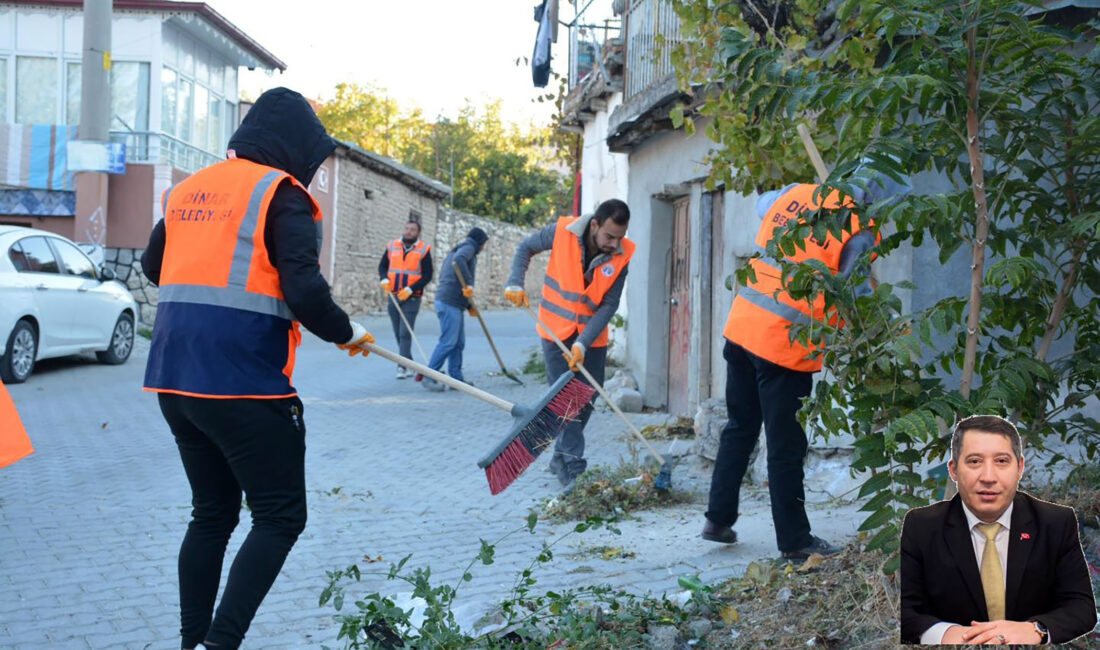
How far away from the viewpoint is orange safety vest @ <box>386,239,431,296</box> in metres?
12.9

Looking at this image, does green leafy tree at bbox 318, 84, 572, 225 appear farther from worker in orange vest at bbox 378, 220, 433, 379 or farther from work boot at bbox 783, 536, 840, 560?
work boot at bbox 783, 536, 840, 560

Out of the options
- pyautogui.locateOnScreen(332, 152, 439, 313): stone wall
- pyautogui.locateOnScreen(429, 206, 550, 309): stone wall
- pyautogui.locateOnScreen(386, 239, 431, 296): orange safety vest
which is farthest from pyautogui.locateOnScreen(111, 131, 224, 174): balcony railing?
pyautogui.locateOnScreen(429, 206, 550, 309): stone wall

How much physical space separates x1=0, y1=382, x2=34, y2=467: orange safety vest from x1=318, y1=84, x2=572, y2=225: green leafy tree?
34.7 metres

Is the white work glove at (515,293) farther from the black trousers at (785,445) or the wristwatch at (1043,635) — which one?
the wristwatch at (1043,635)

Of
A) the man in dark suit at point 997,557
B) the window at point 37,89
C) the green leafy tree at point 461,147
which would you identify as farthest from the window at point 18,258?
the green leafy tree at point 461,147

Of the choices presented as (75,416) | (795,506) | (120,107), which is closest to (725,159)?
(795,506)

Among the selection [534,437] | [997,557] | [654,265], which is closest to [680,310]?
[654,265]

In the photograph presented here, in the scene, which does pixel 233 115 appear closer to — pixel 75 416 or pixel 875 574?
pixel 75 416

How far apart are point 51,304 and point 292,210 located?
33.3 feet

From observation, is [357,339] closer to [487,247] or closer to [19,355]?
[19,355]

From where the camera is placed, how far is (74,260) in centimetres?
1314

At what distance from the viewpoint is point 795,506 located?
452cm

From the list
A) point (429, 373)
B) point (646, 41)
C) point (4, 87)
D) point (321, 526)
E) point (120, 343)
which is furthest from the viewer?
point (4, 87)

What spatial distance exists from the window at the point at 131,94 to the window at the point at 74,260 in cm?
789
